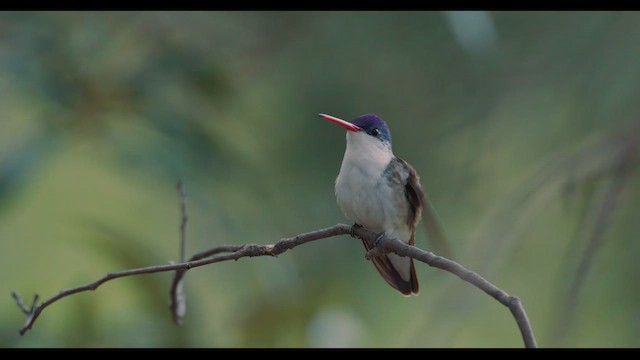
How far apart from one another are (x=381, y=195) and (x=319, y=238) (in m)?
0.74

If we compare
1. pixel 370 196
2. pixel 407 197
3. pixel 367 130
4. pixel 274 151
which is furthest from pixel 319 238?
pixel 274 151

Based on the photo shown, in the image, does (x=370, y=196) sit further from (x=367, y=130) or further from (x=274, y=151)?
(x=274, y=151)

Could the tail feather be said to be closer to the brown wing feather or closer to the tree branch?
the brown wing feather

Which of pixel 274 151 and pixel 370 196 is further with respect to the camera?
pixel 274 151

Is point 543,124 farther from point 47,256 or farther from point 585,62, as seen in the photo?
point 47,256

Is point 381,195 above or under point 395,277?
above

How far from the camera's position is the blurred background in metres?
2.83

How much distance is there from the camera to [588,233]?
5.20 ft

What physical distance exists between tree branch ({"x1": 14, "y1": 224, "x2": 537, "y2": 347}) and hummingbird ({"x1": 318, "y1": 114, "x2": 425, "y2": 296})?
366mm

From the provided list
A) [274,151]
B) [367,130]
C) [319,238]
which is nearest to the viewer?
[319,238]

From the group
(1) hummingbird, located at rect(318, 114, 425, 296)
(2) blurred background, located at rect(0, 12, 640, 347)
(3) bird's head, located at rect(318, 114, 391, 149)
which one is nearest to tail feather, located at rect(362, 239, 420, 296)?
(1) hummingbird, located at rect(318, 114, 425, 296)

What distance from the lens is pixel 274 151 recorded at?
13.4 ft

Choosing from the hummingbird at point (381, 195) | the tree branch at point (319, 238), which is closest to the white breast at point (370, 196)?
the hummingbird at point (381, 195)
